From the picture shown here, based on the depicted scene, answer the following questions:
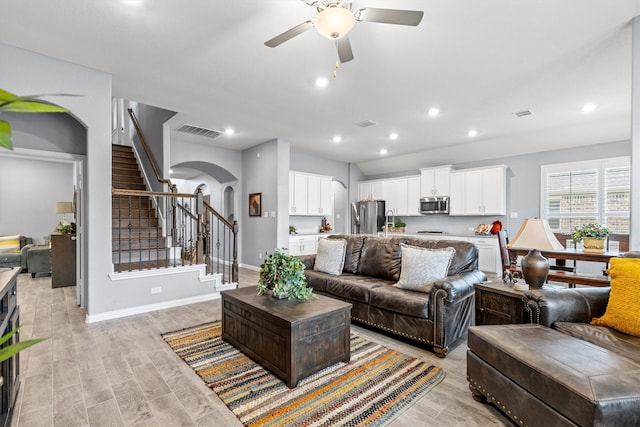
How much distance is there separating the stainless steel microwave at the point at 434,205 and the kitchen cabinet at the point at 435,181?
0.35 feet

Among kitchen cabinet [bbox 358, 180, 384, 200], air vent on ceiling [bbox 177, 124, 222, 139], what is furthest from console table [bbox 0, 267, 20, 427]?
kitchen cabinet [bbox 358, 180, 384, 200]

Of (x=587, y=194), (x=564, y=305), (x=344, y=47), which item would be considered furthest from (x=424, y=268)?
(x=587, y=194)

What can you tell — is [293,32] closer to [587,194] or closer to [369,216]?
[587,194]

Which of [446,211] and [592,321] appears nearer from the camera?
[592,321]

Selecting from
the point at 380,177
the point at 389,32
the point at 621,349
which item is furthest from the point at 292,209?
the point at 621,349

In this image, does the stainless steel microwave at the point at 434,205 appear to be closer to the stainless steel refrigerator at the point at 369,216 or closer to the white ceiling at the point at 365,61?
the stainless steel refrigerator at the point at 369,216

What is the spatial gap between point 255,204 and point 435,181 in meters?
4.33

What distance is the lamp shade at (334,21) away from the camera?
2.00 metres

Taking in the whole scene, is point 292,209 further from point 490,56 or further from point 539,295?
point 539,295

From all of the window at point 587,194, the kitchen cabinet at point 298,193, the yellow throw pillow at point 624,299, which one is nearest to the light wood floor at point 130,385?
the yellow throw pillow at point 624,299

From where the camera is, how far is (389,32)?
2.84 m

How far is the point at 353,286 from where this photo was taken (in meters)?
3.42

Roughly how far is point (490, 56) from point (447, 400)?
3202 mm

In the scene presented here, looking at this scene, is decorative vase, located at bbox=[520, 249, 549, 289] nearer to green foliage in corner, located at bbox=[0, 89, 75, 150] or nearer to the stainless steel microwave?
green foliage in corner, located at bbox=[0, 89, 75, 150]
